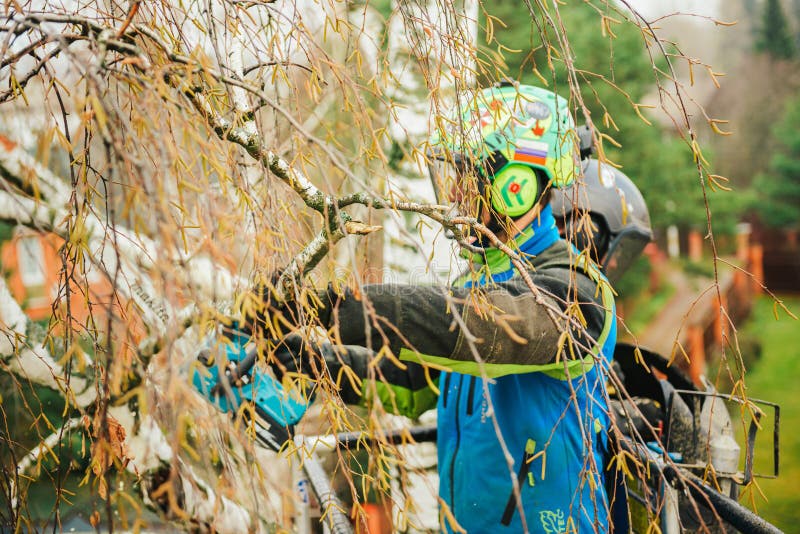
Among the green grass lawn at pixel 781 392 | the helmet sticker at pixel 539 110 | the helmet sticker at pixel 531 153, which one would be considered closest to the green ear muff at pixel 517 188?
the helmet sticker at pixel 531 153

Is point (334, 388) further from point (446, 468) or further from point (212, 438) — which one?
point (446, 468)

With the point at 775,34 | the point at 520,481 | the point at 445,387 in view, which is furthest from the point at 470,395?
the point at 775,34

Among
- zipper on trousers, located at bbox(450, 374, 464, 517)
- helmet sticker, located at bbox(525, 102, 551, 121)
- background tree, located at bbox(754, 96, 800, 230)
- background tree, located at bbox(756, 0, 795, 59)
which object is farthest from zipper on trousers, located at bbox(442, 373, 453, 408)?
background tree, located at bbox(756, 0, 795, 59)

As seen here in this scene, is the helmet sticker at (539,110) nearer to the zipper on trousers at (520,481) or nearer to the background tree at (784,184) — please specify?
the zipper on trousers at (520,481)

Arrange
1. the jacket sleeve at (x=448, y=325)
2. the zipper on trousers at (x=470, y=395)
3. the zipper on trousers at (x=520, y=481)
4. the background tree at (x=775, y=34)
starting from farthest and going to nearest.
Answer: the background tree at (x=775, y=34) → the zipper on trousers at (x=470, y=395) → the zipper on trousers at (x=520, y=481) → the jacket sleeve at (x=448, y=325)

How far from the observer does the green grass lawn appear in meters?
9.76

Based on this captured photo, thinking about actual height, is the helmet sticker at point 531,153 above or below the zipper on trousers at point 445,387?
above

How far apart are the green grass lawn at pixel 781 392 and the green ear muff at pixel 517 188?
387cm

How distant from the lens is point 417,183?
6.13 metres

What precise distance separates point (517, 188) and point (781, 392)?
625 inches

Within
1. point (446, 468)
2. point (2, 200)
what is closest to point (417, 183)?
point (2, 200)

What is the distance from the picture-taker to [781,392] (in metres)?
15.4

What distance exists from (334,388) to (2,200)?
2809 millimetres

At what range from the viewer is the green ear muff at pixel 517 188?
238 centimetres
